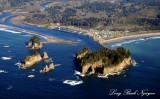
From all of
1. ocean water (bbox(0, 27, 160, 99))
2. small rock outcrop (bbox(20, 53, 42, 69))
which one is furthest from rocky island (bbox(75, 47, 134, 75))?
small rock outcrop (bbox(20, 53, 42, 69))

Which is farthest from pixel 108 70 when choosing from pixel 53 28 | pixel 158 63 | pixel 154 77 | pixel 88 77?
pixel 53 28

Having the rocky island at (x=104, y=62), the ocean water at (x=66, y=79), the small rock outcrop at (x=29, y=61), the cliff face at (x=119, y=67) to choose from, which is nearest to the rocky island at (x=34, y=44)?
the ocean water at (x=66, y=79)

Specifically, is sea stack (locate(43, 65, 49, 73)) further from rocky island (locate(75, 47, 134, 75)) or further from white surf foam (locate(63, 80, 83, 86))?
white surf foam (locate(63, 80, 83, 86))

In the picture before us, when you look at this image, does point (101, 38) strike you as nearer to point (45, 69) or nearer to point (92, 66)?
point (92, 66)

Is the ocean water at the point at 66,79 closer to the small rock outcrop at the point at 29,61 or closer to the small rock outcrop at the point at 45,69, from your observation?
the small rock outcrop at the point at 45,69

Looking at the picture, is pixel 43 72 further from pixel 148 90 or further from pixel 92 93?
pixel 148 90
